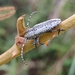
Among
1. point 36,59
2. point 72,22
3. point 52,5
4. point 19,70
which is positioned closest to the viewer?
point 72,22

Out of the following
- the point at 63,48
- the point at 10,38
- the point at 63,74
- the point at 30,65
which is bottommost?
the point at 63,74

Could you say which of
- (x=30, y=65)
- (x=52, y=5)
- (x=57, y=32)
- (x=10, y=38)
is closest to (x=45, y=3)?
(x=52, y=5)

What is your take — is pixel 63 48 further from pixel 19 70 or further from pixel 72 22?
pixel 72 22

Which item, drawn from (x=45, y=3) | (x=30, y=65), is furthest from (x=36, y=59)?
(x=45, y=3)

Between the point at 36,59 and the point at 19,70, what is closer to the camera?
the point at 19,70

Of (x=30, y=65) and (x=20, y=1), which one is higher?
(x=20, y=1)

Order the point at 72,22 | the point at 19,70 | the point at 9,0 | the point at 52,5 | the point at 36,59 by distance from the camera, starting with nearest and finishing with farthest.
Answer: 1. the point at 72,22
2. the point at 19,70
3. the point at 52,5
4. the point at 36,59
5. the point at 9,0

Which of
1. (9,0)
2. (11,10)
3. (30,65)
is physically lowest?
(11,10)

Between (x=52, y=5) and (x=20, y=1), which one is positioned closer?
(x=52, y=5)

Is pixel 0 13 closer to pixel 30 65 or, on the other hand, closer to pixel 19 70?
pixel 19 70
